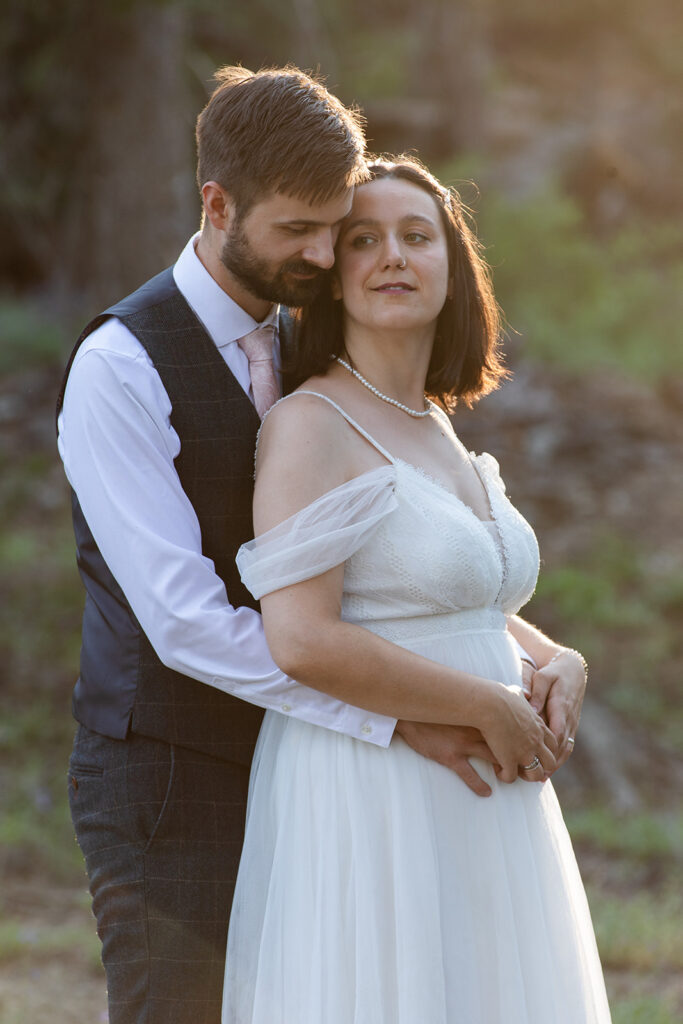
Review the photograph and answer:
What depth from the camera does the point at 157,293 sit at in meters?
2.44

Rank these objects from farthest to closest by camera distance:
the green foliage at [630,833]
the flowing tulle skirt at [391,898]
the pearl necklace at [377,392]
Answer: the green foliage at [630,833] < the pearl necklace at [377,392] < the flowing tulle skirt at [391,898]

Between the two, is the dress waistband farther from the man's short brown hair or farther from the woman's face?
the man's short brown hair

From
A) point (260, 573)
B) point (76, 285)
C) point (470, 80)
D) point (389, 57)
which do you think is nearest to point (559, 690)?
point (260, 573)

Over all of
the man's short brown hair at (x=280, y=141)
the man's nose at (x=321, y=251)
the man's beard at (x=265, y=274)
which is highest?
the man's short brown hair at (x=280, y=141)

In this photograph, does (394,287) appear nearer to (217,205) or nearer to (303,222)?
(303,222)

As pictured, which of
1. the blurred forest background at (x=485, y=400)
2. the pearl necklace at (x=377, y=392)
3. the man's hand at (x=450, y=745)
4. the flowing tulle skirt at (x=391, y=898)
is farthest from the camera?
the blurred forest background at (x=485, y=400)

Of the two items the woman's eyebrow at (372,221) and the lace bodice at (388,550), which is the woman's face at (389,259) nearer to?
the woman's eyebrow at (372,221)

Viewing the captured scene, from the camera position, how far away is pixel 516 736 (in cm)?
229

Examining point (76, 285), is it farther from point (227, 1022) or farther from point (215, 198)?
→ point (227, 1022)

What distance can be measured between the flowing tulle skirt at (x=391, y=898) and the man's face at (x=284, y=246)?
778 millimetres

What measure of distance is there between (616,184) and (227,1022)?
10.8 m

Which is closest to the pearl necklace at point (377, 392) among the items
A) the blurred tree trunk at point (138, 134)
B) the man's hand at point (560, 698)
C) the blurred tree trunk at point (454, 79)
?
the man's hand at point (560, 698)

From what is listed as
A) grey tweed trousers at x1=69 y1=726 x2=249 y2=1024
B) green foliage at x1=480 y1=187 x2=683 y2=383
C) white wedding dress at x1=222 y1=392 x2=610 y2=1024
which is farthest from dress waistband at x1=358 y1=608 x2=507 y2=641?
green foliage at x1=480 y1=187 x2=683 y2=383

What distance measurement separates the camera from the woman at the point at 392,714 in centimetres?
216
